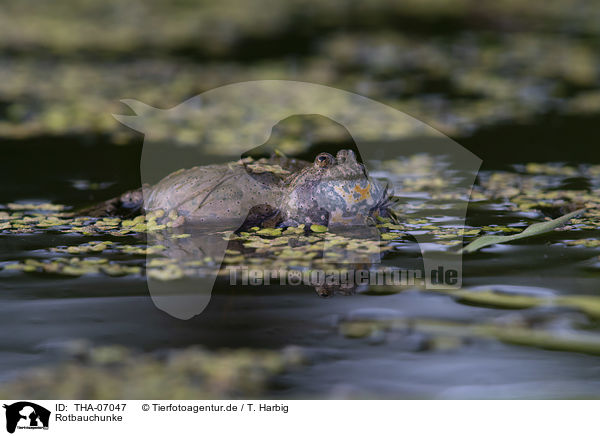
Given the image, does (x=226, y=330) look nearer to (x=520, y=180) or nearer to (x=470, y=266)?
(x=470, y=266)

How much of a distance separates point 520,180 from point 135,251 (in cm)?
274

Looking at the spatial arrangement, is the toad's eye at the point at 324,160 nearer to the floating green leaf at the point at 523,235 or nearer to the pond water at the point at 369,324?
the pond water at the point at 369,324

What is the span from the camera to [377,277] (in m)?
3.40

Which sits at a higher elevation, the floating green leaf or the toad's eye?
the toad's eye

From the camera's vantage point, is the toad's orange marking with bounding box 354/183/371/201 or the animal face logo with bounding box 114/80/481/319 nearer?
the animal face logo with bounding box 114/80/481/319

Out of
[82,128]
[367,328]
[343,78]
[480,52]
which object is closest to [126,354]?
[367,328]

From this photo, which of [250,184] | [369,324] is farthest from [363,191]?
[369,324]

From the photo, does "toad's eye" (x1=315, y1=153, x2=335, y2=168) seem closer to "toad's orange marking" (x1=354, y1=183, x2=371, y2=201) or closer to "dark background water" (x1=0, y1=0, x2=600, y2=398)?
"toad's orange marking" (x1=354, y1=183, x2=371, y2=201)
